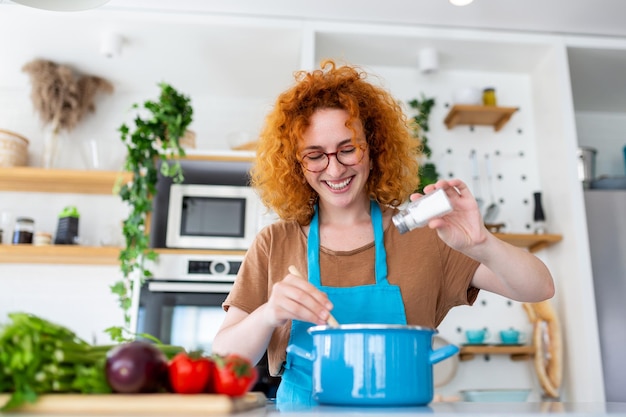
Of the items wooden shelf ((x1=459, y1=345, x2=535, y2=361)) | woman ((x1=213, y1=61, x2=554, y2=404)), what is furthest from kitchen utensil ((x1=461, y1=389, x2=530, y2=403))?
woman ((x1=213, y1=61, x2=554, y2=404))

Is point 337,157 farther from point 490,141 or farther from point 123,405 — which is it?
point 490,141

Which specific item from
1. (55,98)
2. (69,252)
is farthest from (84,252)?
(55,98)

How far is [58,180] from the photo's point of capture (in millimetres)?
2887

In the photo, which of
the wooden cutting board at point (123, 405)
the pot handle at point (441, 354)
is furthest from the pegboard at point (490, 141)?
the wooden cutting board at point (123, 405)

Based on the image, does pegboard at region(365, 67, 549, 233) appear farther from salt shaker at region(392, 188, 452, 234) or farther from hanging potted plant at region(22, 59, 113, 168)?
salt shaker at region(392, 188, 452, 234)

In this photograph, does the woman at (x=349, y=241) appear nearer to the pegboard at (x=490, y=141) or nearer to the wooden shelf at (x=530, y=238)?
the wooden shelf at (x=530, y=238)

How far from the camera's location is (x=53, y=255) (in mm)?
2762

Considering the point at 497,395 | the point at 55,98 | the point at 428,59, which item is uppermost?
the point at 428,59

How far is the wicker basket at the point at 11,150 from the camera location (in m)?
2.87

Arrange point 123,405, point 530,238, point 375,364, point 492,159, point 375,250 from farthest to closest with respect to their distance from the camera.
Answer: point 492,159
point 530,238
point 375,250
point 375,364
point 123,405

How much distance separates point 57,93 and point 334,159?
2357 millimetres

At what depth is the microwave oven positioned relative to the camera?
264 cm

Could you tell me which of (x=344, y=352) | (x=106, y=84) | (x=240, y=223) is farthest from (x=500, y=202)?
(x=344, y=352)

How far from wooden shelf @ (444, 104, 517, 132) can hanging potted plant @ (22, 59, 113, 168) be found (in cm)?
197
